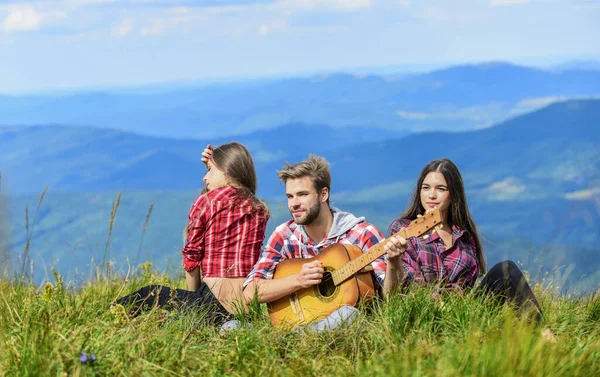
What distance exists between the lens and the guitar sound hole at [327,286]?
4.64 meters

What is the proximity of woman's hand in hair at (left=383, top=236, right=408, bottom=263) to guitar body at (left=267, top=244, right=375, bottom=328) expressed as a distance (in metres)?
0.34

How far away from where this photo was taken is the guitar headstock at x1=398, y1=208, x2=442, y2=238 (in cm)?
412

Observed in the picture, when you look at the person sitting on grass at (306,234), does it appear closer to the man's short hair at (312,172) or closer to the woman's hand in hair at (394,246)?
the man's short hair at (312,172)

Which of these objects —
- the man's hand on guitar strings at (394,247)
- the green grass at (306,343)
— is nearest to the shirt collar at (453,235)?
the green grass at (306,343)

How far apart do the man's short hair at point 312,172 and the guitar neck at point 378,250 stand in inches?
20.9

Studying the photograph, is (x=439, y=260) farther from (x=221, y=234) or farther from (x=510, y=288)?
(x=221, y=234)

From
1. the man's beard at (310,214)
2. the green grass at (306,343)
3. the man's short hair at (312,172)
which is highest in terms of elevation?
the man's short hair at (312,172)

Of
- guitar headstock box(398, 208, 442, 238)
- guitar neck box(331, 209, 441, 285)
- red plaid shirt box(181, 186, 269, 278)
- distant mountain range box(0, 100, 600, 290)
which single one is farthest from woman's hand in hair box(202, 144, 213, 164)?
distant mountain range box(0, 100, 600, 290)

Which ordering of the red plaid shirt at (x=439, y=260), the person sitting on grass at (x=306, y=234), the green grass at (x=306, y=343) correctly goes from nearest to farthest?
the green grass at (x=306, y=343) < the person sitting on grass at (x=306, y=234) < the red plaid shirt at (x=439, y=260)

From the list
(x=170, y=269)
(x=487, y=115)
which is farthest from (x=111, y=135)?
(x=170, y=269)

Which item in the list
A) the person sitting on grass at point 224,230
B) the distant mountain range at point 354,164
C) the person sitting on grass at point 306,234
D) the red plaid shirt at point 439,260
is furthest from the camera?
the distant mountain range at point 354,164

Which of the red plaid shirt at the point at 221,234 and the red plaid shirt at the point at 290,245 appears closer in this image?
the red plaid shirt at the point at 290,245

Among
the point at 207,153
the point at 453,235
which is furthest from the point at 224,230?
the point at 453,235

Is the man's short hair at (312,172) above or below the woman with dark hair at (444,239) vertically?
above
